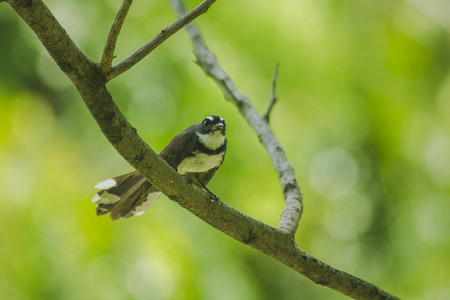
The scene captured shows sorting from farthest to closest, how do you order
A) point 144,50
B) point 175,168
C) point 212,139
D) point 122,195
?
point 212,139
point 175,168
point 122,195
point 144,50

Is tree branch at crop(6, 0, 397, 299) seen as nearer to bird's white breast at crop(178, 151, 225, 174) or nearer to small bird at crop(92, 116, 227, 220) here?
small bird at crop(92, 116, 227, 220)

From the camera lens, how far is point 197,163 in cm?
443

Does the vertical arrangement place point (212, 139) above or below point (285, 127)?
below

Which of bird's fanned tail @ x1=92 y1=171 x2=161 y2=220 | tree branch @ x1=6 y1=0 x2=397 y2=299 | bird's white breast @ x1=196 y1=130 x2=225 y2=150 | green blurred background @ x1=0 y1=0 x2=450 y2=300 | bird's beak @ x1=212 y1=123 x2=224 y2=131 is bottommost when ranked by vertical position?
tree branch @ x1=6 y1=0 x2=397 y2=299

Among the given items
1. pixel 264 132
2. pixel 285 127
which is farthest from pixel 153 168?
pixel 285 127

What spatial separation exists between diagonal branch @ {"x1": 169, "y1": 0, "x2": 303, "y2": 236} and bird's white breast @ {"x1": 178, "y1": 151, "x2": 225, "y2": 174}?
55cm

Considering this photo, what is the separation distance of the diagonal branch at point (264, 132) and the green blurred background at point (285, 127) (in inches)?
75.7

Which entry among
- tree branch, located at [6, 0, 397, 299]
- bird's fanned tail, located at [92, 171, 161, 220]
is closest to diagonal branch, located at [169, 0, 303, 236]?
tree branch, located at [6, 0, 397, 299]

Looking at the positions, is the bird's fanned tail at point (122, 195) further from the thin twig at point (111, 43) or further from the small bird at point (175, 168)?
the thin twig at point (111, 43)

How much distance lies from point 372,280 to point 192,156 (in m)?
5.28

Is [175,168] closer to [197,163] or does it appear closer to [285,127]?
[197,163]

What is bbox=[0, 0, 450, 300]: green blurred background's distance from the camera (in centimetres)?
734

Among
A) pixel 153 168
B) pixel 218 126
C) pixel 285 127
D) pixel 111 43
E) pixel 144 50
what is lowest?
pixel 153 168

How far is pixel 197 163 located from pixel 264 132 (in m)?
0.74
